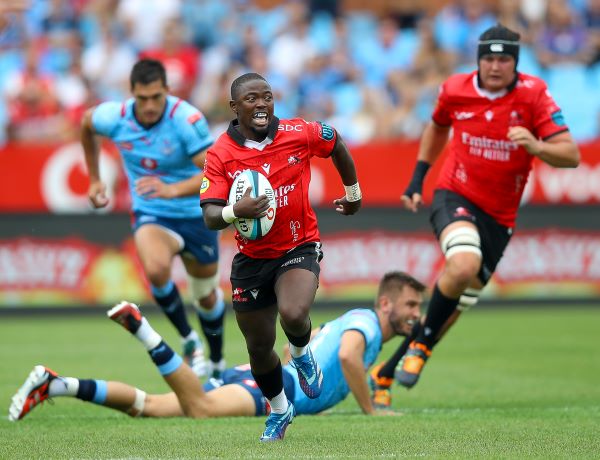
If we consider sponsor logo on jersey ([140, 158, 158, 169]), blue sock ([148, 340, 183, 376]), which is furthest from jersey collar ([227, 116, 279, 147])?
sponsor logo on jersey ([140, 158, 158, 169])

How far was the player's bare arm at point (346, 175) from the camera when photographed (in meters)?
7.23

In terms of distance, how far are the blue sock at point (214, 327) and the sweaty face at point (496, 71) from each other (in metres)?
3.23

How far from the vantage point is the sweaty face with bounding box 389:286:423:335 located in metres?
8.68

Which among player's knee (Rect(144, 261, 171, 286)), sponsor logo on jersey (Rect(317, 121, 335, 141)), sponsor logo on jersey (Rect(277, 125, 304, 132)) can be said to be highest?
sponsor logo on jersey (Rect(277, 125, 304, 132))

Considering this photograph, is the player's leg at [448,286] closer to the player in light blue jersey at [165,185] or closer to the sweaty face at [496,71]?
the sweaty face at [496,71]

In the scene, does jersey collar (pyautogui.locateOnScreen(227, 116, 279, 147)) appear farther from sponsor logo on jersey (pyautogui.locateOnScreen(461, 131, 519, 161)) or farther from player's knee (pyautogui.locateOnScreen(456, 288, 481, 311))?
player's knee (pyautogui.locateOnScreen(456, 288, 481, 311))

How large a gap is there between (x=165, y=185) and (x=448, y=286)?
2644 millimetres

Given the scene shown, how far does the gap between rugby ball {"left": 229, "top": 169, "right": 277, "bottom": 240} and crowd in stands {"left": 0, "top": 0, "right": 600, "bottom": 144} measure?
11.1 meters

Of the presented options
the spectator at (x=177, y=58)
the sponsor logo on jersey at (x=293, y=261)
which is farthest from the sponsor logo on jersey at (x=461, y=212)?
the spectator at (x=177, y=58)

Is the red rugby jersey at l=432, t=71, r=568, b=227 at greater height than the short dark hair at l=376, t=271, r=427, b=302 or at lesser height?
greater

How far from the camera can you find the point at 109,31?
19.8 metres

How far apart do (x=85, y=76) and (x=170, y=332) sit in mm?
6342

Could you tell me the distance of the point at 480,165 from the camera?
921 centimetres

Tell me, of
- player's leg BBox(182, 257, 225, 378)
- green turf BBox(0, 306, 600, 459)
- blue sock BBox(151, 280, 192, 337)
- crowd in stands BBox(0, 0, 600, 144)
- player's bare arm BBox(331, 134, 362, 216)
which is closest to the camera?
green turf BBox(0, 306, 600, 459)
